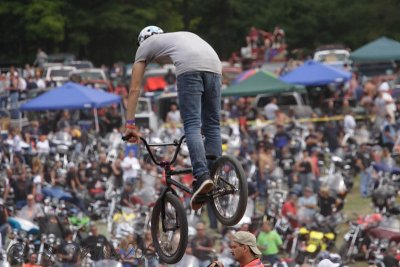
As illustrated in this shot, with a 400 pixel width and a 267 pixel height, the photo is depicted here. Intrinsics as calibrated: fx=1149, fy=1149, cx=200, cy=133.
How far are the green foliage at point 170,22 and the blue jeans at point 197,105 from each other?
1439 inches

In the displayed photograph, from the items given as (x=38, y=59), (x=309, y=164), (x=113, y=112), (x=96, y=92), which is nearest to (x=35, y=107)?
(x=96, y=92)

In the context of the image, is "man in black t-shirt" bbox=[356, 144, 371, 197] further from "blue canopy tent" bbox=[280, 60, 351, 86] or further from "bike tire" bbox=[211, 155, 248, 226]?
"bike tire" bbox=[211, 155, 248, 226]

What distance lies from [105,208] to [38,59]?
22320 mm

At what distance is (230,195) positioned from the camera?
8.93 meters

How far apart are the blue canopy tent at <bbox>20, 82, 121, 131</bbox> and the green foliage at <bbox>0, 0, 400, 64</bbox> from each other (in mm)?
17387

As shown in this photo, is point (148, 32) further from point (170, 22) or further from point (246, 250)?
point (170, 22)

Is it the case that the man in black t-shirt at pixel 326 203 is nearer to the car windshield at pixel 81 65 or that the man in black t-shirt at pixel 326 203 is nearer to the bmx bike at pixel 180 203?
the bmx bike at pixel 180 203

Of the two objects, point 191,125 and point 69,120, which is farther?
point 69,120

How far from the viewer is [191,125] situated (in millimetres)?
8586

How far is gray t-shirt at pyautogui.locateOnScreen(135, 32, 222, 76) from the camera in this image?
8445 millimetres

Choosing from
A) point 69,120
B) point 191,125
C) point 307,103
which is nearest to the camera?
Result: point 191,125

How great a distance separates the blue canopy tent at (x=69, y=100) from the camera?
89.5 feet

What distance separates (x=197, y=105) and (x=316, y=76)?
22.2 m

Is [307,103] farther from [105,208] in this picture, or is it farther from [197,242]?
[197,242]
